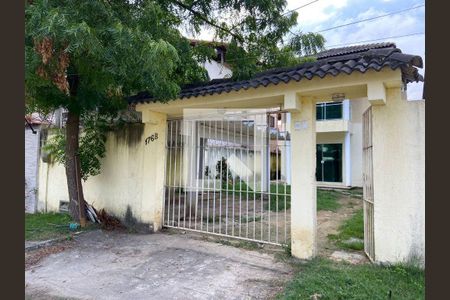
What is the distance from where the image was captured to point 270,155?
711cm

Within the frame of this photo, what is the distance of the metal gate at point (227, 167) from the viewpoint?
6984 mm

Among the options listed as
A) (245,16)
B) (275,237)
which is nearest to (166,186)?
(275,237)

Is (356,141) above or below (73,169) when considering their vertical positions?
above

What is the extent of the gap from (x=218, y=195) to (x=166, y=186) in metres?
1.49

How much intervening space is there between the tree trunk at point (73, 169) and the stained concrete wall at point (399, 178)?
7.36 meters

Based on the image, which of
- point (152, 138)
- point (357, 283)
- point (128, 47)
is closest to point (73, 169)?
point (152, 138)

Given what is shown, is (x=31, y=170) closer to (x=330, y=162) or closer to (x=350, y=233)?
(x=350, y=233)

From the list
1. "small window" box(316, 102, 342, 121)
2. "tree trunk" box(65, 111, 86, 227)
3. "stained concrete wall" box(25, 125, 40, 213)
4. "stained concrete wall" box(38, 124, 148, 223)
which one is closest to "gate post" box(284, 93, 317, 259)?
"stained concrete wall" box(38, 124, 148, 223)

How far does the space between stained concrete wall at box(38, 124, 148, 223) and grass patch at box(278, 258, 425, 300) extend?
4.76 metres

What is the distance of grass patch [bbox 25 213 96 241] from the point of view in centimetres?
753

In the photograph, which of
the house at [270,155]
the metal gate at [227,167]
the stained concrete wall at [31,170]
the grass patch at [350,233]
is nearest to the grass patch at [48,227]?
the house at [270,155]

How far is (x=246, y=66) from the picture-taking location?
8.95 m

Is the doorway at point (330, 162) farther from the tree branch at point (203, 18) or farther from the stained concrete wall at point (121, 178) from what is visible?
the stained concrete wall at point (121, 178)

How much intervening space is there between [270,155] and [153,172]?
3258mm
